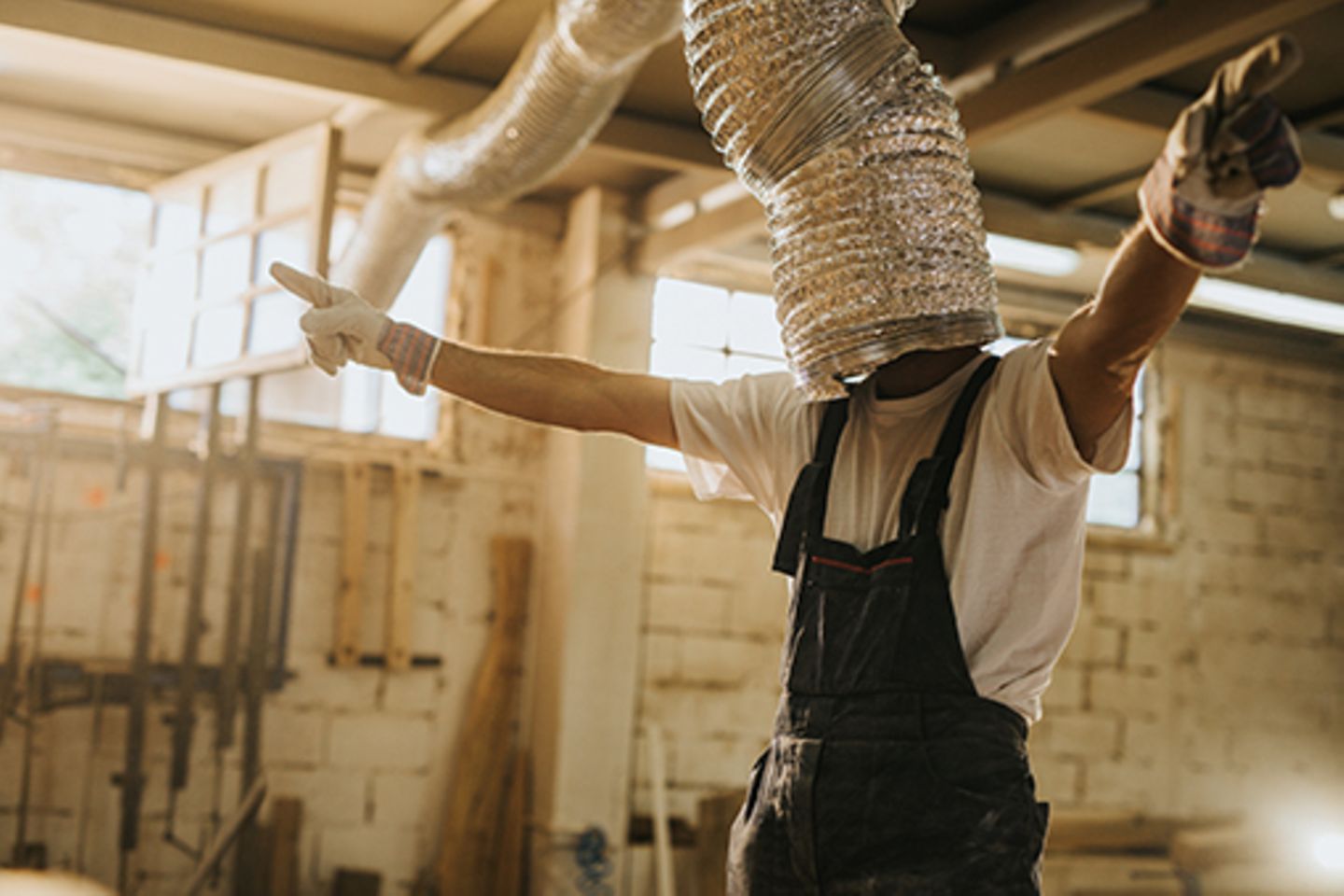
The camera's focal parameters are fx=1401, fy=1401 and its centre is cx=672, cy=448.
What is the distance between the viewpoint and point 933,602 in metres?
1.70

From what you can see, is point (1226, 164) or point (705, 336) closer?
point (1226, 164)

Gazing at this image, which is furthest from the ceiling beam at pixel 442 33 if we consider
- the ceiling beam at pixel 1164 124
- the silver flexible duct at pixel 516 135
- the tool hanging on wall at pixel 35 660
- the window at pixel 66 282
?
the ceiling beam at pixel 1164 124

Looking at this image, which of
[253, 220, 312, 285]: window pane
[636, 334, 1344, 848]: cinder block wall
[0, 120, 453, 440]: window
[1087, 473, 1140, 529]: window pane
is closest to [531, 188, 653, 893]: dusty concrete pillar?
[636, 334, 1344, 848]: cinder block wall

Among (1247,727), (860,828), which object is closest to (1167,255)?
(860,828)

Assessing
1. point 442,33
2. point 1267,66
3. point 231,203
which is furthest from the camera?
point 231,203

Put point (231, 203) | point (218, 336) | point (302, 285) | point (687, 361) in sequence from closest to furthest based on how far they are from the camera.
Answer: point (302, 285) → point (218, 336) → point (231, 203) → point (687, 361)

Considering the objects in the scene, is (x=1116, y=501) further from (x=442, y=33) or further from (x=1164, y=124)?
(x=442, y=33)

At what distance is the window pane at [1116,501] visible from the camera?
27.1 ft

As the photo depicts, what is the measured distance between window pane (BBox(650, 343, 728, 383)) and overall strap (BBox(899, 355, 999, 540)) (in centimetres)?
529

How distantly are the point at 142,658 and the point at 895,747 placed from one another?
4.61 m

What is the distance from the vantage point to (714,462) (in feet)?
6.80

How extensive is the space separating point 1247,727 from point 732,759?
Result: 3.42m

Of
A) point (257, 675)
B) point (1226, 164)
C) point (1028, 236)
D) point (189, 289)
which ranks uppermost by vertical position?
point (1028, 236)

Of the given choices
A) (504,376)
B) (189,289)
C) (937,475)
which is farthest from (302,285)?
(189,289)
